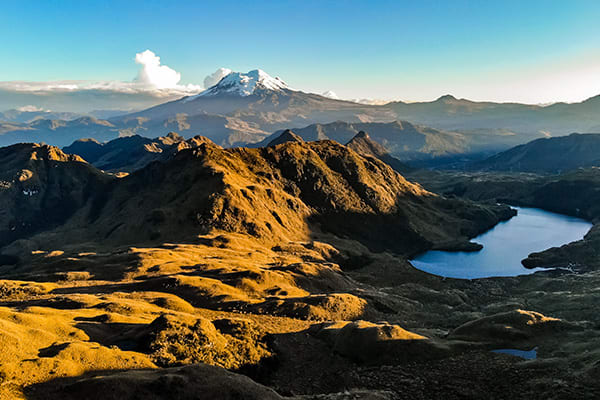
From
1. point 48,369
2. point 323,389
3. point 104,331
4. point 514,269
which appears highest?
point 48,369

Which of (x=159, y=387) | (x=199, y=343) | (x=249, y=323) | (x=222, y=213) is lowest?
(x=222, y=213)

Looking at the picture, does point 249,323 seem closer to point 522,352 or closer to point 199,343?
point 199,343

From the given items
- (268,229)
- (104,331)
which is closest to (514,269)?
(268,229)

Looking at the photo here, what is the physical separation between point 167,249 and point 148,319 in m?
63.6

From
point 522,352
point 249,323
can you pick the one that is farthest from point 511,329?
point 249,323

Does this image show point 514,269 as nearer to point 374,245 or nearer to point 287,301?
point 374,245

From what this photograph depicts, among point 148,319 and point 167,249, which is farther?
point 167,249

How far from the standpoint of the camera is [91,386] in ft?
99.9

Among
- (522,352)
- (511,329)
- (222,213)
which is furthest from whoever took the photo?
(222,213)

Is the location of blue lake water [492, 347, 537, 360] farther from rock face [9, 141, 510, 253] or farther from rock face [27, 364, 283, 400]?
rock face [9, 141, 510, 253]

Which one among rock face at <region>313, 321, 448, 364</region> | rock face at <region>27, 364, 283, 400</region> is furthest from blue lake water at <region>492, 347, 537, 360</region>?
rock face at <region>27, 364, 283, 400</region>

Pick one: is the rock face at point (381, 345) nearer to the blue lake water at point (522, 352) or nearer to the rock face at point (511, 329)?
the blue lake water at point (522, 352)


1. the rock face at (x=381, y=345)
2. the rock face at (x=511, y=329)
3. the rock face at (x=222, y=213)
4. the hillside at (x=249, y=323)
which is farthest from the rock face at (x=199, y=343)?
the rock face at (x=222, y=213)

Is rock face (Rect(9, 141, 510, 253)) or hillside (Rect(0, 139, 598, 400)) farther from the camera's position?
rock face (Rect(9, 141, 510, 253))
